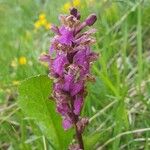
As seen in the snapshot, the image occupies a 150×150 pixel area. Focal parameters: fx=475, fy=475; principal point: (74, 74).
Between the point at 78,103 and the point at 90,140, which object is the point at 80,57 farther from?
the point at 90,140

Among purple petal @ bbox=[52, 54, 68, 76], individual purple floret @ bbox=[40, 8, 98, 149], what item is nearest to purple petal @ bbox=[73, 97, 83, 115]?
individual purple floret @ bbox=[40, 8, 98, 149]

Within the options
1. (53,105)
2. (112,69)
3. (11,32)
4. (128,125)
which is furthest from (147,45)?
(11,32)

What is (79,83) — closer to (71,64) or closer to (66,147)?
(71,64)

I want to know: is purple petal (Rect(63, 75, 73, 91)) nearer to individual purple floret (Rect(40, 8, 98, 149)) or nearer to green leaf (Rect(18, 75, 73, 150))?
individual purple floret (Rect(40, 8, 98, 149))

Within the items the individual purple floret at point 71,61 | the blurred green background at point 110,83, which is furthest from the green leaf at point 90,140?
the individual purple floret at point 71,61

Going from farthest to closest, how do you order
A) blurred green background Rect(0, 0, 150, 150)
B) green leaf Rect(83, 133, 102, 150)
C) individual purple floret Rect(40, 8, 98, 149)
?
blurred green background Rect(0, 0, 150, 150) → green leaf Rect(83, 133, 102, 150) → individual purple floret Rect(40, 8, 98, 149)

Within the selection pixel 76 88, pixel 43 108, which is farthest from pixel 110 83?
pixel 76 88

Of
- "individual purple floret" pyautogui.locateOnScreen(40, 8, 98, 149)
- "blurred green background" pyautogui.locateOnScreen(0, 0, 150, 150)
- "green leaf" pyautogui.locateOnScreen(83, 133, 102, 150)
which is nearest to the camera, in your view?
"individual purple floret" pyautogui.locateOnScreen(40, 8, 98, 149)
